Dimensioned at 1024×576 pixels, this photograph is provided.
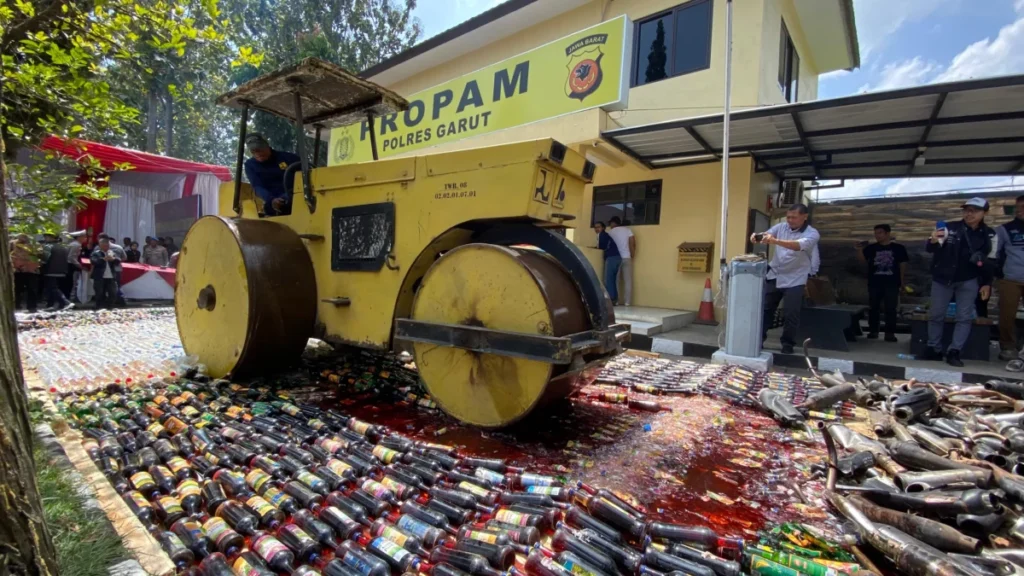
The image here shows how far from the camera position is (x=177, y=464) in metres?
2.62

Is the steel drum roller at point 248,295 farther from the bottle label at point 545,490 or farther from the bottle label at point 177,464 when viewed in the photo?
the bottle label at point 545,490

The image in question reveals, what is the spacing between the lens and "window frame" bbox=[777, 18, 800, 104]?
9.28 meters

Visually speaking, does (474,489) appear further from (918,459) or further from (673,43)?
(673,43)

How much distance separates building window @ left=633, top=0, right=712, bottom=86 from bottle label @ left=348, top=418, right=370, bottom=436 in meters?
8.39

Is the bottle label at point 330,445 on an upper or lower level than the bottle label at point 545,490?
lower

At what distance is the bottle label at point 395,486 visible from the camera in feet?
7.89

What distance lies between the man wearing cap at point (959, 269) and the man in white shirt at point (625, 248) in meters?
4.60

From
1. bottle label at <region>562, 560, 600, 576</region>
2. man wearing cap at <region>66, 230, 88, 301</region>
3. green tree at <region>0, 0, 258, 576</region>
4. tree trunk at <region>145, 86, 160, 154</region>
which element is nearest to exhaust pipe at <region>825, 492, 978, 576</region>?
bottle label at <region>562, 560, 600, 576</region>

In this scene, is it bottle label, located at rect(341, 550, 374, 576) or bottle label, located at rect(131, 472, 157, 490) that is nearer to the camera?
bottle label, located at rect(341, 550, 374, 576)

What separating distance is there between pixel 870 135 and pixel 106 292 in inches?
606

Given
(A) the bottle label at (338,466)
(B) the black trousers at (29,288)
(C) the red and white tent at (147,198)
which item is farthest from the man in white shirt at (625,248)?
(B) the black trousers at (29,288)

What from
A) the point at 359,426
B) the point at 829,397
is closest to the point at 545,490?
the point at 359,426

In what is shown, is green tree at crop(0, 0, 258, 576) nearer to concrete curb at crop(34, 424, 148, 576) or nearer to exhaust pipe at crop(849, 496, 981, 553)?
concrete curb at crop(34, 424, 148, 576)

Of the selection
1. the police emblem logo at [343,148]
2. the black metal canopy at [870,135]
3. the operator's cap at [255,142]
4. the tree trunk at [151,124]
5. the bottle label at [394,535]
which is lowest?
the bottle label at [394,535]
